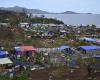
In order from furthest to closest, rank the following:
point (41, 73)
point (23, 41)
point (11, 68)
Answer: point (23, 41) < point (11, 68) < point (41, 73)

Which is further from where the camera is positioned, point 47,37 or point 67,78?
point 47,37

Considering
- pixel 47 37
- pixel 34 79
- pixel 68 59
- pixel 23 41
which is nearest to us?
pixel 34 79

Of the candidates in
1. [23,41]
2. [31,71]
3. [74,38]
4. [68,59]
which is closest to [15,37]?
[23,41]

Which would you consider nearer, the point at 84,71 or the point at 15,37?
the point at 84,71

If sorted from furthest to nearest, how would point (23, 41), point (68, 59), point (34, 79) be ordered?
point (23, 41) < point (68, 59) < point (34, 79)

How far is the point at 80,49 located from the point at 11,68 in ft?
40.9

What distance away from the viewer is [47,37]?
40969 mm

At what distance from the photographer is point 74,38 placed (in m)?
40.1

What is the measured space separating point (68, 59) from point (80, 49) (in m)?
7.41

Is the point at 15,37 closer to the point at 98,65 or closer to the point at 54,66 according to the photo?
the point at 54,66

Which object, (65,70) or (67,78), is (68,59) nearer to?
(65,70)

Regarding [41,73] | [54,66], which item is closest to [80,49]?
[54,66]

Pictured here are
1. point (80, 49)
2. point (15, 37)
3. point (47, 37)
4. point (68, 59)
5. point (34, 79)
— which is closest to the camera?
point (34, 79)

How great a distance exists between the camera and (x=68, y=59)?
79.4 feet
